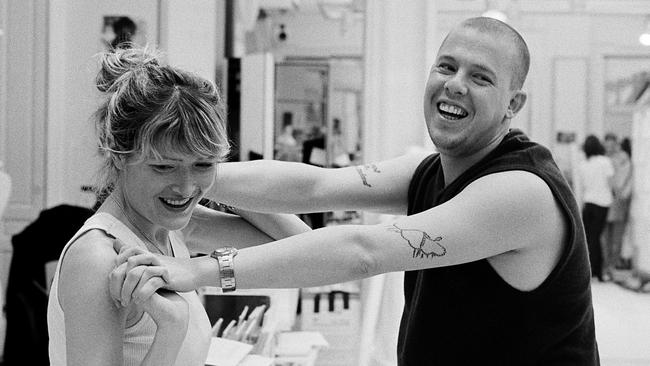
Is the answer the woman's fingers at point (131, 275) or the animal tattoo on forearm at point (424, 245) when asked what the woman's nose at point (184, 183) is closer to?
the woman's fingers at point (131, 275)

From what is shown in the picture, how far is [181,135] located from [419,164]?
70 centimetres

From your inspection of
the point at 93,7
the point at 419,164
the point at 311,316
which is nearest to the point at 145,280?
the point at 419,164

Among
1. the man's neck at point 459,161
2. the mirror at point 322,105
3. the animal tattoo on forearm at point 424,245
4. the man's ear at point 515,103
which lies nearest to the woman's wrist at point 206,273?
the animal tattoo on forearm at point 424,245

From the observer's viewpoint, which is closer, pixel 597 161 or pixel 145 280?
pixel 145 280

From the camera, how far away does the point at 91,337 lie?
1168 millimetres

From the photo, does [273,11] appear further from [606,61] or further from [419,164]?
[419,164]

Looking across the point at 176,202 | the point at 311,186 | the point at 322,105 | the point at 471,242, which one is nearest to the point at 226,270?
the point at 176,202

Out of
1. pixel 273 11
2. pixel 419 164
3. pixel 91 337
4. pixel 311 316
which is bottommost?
pixel 311 316

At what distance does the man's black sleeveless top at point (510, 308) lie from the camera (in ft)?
4.80

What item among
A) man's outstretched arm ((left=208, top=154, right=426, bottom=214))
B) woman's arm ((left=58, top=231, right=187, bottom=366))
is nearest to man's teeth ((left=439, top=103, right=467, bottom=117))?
man's outstretched arm ((left=208, top=154, right=426, bottom=214))

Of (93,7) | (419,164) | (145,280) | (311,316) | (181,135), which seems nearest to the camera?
(145,280)

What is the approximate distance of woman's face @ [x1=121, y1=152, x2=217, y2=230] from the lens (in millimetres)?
1264

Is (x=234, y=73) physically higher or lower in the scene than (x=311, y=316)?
higher

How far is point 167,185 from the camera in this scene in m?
1.27
